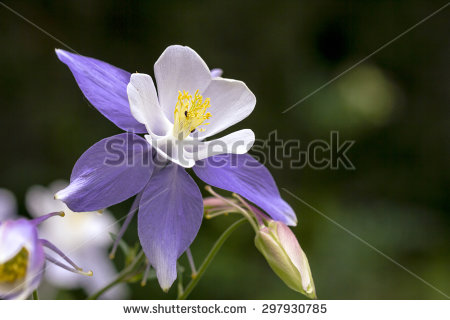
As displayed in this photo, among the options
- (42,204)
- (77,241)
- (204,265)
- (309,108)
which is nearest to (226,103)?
(204,265)

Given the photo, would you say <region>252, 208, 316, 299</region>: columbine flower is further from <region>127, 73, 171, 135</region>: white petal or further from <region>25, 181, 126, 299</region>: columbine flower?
<region>25, 181, 126, 299</region>: columbine flower

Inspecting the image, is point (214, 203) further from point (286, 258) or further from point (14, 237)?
point (14, 237)

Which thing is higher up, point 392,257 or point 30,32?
point 30,32

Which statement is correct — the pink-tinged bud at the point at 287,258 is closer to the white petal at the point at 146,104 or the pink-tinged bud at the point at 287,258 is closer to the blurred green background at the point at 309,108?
the white petal at the point at 146,104

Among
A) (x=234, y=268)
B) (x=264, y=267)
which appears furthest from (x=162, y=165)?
(x=264, y=267)

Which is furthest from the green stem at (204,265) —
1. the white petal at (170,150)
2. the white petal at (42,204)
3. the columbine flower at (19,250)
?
the white petal at (42,204)

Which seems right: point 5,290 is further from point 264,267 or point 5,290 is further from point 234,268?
point 264,267

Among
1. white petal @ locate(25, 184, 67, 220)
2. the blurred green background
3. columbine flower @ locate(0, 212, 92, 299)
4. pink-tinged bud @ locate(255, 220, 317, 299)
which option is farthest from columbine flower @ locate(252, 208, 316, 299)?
the blurred green background
